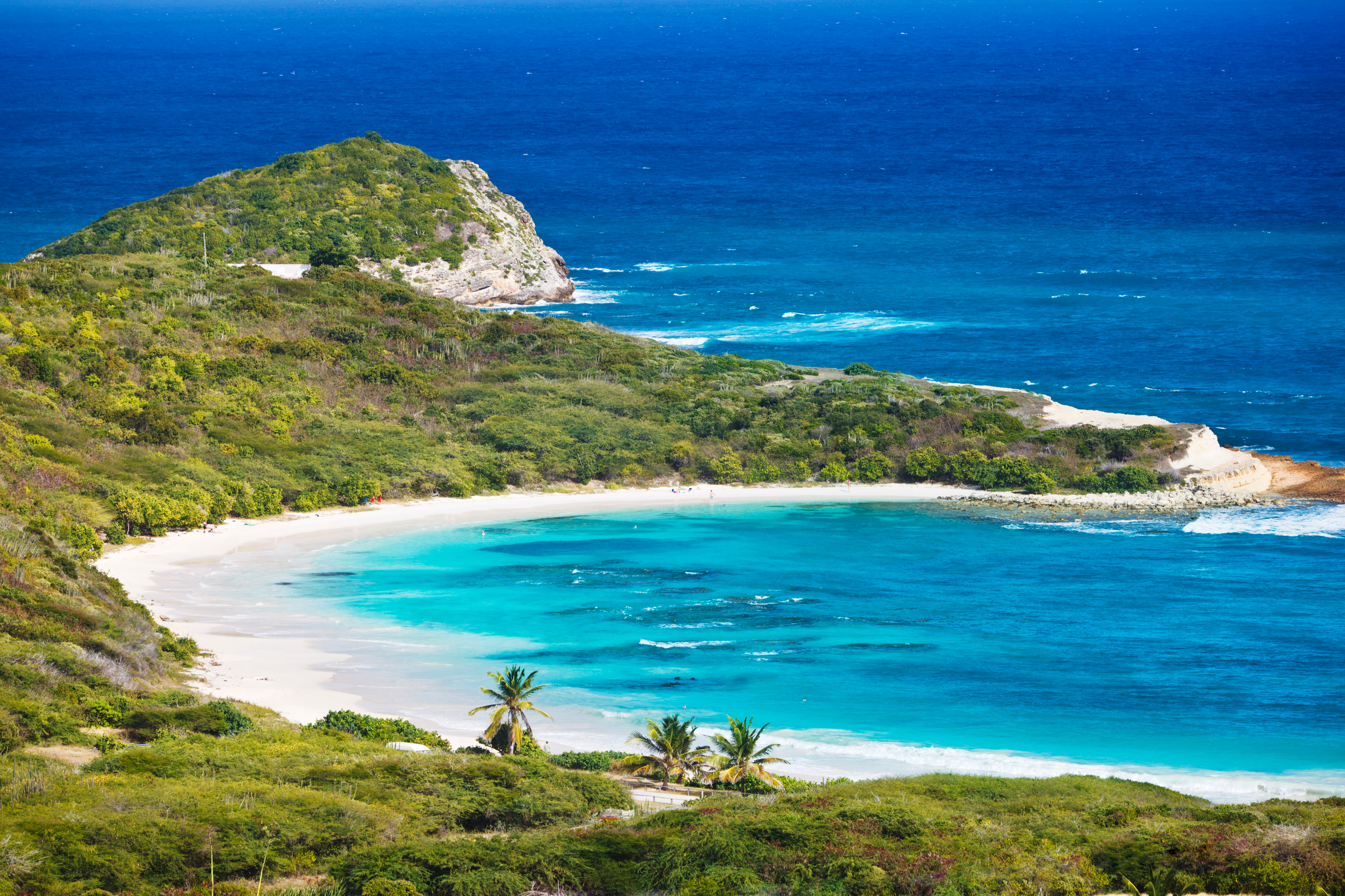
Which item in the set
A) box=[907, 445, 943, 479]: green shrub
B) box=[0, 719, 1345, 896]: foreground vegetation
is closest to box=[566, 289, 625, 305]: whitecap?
box=[907, 445, 943, 479]: green shrub

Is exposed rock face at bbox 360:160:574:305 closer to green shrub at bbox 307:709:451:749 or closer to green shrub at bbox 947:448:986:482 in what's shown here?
green shrub at bbox 947:448:986:482

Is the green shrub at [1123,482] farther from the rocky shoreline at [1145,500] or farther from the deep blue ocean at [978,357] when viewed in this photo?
the deep blue ocean at [978,357]

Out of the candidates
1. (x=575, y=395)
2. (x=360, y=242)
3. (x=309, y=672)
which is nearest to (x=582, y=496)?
(x=575, y=395)

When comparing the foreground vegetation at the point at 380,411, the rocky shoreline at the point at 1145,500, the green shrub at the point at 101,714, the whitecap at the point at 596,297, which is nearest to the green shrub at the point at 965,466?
the foreground vegetation at the point at 380,411

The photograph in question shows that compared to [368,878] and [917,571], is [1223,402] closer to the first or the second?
[917,571]

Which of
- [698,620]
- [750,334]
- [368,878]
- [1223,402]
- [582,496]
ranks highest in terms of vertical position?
[750,334]

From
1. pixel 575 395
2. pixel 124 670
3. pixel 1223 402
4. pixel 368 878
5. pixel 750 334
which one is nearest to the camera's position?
pixel 368 878

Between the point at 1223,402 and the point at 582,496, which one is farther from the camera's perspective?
the point at 1223,402
